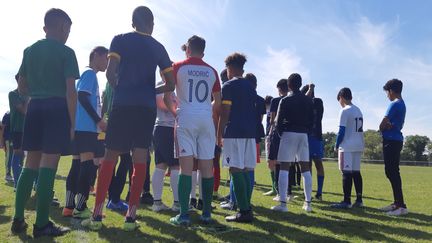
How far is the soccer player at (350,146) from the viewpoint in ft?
28.3

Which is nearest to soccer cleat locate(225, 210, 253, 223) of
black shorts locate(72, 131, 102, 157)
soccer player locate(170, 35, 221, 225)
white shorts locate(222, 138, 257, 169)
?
soccer player locate(170, 35, 221, 225)

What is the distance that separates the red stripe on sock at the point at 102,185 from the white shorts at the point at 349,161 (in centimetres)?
549

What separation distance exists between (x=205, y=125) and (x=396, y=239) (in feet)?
9.97

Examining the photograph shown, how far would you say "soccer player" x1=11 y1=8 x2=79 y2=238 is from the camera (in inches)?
186

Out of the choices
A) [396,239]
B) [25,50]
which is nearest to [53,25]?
[25,50]

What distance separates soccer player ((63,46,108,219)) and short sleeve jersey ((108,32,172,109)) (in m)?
0.81

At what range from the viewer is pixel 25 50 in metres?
5.02

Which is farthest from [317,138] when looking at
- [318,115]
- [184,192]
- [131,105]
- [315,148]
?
[131,105]

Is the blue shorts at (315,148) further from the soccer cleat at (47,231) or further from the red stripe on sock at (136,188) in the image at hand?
the soccer cleat at (47,231)

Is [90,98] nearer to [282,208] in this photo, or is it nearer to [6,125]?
[282,208]

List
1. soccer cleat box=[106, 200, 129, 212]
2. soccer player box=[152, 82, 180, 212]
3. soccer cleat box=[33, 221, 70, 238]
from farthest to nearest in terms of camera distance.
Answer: soccer player box=[152, 82, 180, 212], soccer cleat box=[106, 200, 129, 212], soccer cleat box=[33, 221, 70, 238]

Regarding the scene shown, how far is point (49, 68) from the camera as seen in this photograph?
4840 mm

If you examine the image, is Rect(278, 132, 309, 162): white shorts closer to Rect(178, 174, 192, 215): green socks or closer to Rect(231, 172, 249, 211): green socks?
Rect(231, 172, 249, 211): green socks

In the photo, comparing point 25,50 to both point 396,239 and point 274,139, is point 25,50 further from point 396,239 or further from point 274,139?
Answer: point 274,139
